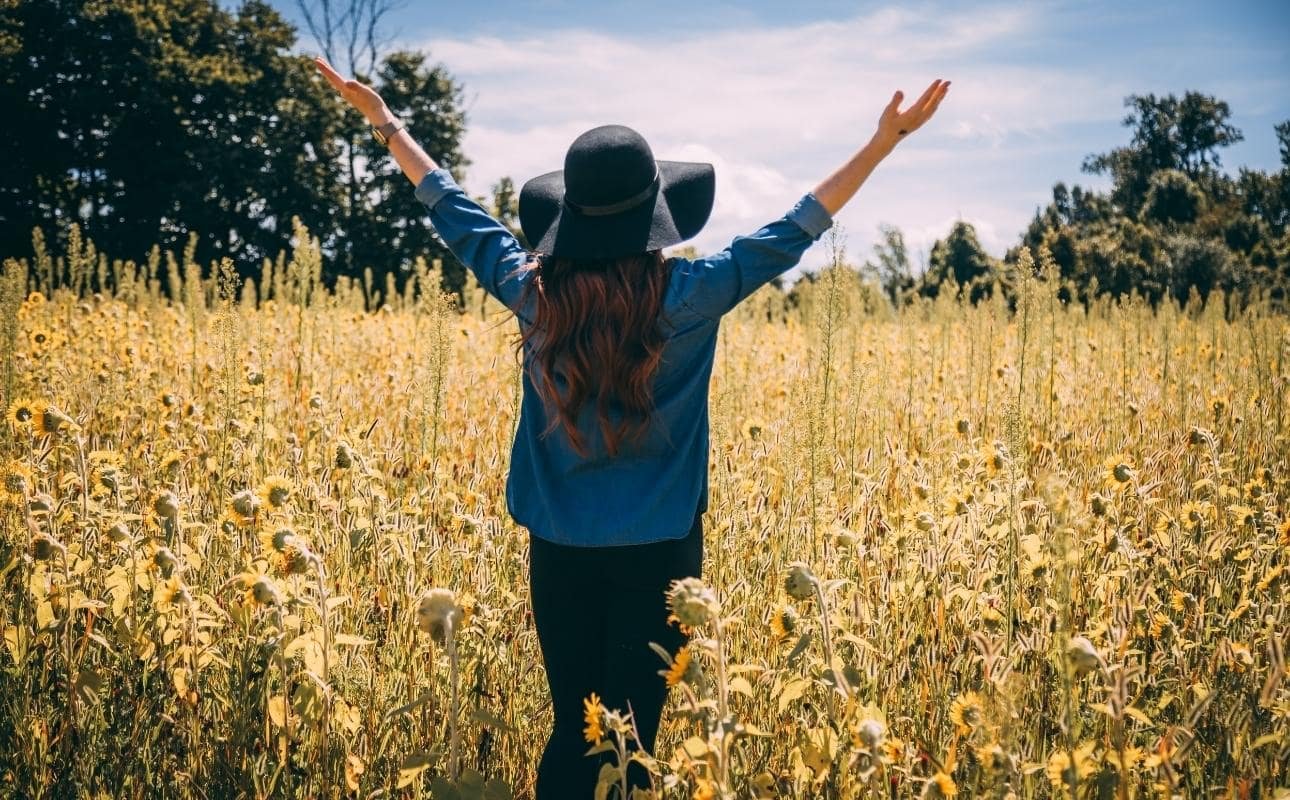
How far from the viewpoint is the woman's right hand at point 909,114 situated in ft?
5.44

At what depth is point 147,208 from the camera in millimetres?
24625

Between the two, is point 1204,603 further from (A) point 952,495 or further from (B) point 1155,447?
(B) point 1155,447

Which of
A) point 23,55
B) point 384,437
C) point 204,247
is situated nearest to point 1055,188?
point 204,247

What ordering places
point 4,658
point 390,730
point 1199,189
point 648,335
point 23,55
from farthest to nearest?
point 1199,189 → point 23,55 → point 4,658 → point 390,730 → point 648,335

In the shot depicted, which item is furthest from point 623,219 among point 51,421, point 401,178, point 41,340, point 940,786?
point 401,178

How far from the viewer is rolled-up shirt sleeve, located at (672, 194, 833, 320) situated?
1583 mm

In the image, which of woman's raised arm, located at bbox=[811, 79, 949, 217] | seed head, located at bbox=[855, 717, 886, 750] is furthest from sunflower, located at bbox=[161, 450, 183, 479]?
seed head, located at bbox=[855, 717, 886, 750]

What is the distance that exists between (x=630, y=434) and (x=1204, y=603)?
1850mm

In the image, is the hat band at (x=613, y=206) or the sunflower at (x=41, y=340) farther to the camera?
the sunflower at (x=41, y=340)

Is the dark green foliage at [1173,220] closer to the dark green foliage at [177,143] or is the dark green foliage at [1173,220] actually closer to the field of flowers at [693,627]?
the field of flowers at [693,627]

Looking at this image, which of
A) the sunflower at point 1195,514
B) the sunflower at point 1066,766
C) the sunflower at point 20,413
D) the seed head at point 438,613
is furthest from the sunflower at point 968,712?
the sunflower at point 20,413

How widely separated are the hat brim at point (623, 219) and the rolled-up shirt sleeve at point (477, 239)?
7 centimetres

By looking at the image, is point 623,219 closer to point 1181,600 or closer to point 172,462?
point 172,462

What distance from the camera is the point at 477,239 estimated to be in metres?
1.85
